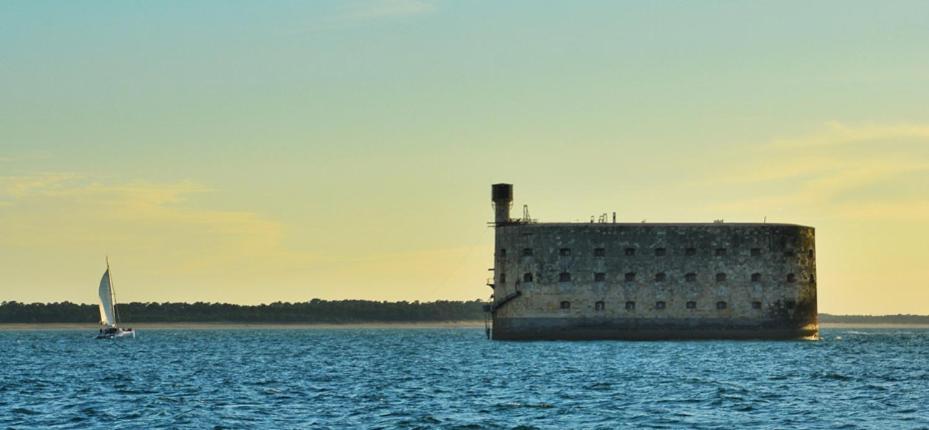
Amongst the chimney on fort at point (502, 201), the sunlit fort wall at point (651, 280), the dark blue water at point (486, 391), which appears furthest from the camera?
the chimney on fort at point (502, 201)

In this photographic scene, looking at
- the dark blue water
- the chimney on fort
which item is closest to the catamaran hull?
the chimney on fort

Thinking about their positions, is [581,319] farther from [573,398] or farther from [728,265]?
[573,398]

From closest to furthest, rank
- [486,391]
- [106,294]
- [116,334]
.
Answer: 1. [486,391]
2. [106,294]
3. [116,334]

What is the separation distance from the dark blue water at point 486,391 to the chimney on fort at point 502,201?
15.9m

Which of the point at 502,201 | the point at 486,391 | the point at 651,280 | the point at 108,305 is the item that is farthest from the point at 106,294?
the point at 486,391

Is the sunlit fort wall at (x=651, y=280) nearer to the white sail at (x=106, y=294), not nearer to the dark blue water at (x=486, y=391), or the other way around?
the dark blue water at (x=486, y=391)

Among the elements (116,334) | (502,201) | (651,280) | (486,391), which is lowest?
(486,391)

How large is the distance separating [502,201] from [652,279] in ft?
34.9

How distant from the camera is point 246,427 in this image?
36.0 metres

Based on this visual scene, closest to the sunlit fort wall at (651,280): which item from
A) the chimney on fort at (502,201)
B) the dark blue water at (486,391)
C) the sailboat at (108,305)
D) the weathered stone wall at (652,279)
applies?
the weathered stone wall at (652,279)

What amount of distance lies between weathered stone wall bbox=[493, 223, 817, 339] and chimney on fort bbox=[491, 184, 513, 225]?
232cm

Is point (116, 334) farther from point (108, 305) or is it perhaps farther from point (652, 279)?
point (652, 279)

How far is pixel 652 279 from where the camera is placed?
289 ft

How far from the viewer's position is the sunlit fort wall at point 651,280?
87.9 m
